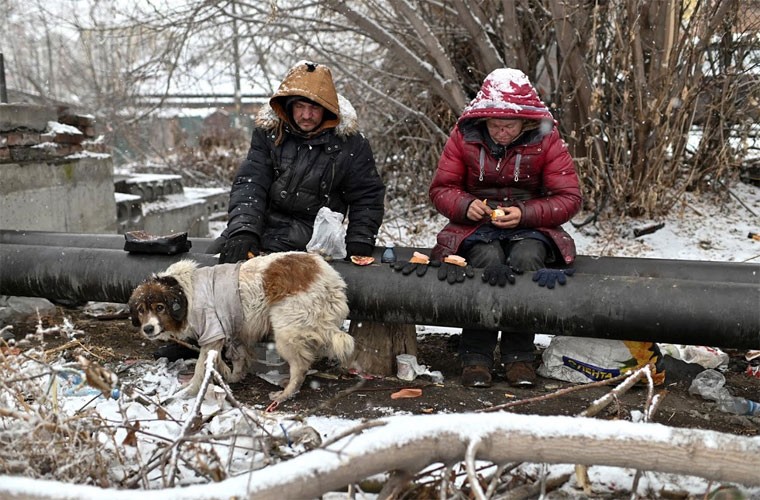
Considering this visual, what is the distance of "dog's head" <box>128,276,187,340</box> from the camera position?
3.54 metres

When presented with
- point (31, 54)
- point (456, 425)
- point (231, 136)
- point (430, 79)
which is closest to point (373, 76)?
point (430, 79)

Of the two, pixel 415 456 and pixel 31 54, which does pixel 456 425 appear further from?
pixel 31 54

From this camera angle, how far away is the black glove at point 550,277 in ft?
12.0

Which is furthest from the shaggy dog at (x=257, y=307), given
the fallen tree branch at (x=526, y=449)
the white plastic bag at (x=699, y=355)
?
the white plastic bag at (x=699, y=355)

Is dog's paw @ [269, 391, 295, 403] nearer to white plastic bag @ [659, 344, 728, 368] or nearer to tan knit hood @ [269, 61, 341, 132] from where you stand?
tan knit hood @ [269, 61, 341, 132]

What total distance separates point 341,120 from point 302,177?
0.43 meters

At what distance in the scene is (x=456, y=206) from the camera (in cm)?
411

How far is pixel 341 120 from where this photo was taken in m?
4.42

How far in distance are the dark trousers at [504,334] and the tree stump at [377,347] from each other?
404mm

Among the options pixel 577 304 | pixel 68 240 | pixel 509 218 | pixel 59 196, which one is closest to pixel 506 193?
pixel 509 218

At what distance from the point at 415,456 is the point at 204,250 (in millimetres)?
2736

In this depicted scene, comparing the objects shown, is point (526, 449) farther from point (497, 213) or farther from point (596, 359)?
point (497, 213)

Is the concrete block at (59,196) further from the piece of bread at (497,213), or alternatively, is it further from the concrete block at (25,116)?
the piece of bread at (497,213)

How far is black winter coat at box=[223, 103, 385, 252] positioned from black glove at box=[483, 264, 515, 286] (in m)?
0.87
